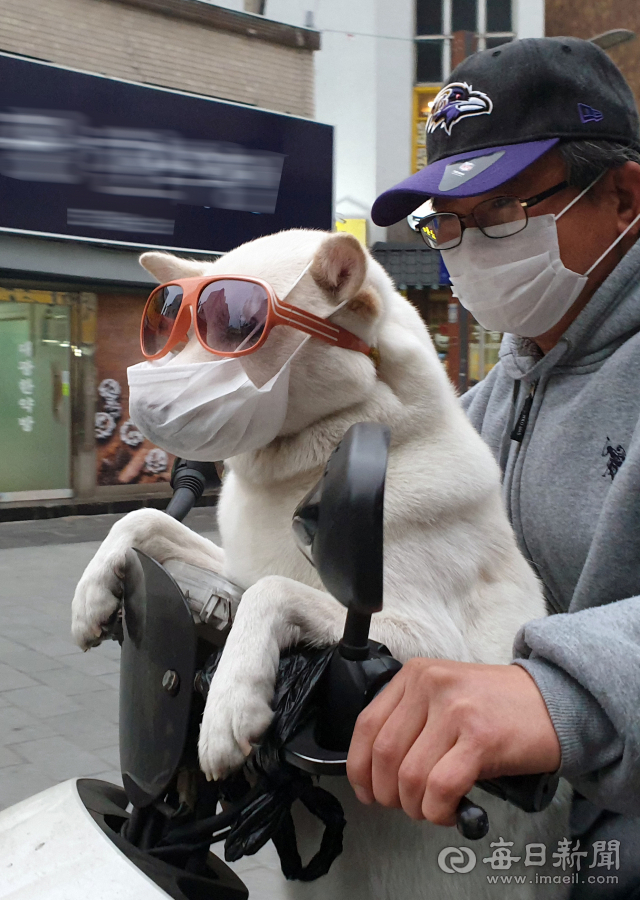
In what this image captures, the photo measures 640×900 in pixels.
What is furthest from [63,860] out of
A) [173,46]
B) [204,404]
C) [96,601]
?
[173,46]

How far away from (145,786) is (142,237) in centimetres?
1105

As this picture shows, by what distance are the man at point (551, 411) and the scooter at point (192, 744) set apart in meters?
0.07

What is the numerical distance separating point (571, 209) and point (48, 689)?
14.3ft

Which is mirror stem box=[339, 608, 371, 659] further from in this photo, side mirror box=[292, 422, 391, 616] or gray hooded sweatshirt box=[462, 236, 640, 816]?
gray hooded sweatshirt box=[462, 236, 640, 816]

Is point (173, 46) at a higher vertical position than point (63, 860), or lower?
higher

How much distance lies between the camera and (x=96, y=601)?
1.45 m

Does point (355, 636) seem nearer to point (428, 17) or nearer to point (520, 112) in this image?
point (520, 112)

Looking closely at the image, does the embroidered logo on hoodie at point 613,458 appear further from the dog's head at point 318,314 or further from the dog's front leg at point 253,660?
the dog's front leg at point 253,660

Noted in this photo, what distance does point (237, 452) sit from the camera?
148 centimetres

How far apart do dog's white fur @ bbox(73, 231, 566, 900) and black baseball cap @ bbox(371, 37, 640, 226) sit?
0.79 feet

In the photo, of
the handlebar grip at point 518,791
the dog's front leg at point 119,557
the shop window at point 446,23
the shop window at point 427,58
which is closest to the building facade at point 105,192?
the shop window at point 427,58

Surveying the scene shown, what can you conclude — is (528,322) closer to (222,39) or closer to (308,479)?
(308,479)

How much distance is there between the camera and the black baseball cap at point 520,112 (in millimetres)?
1557

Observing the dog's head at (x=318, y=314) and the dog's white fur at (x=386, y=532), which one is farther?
the dog's head at (x=318, y=314)
